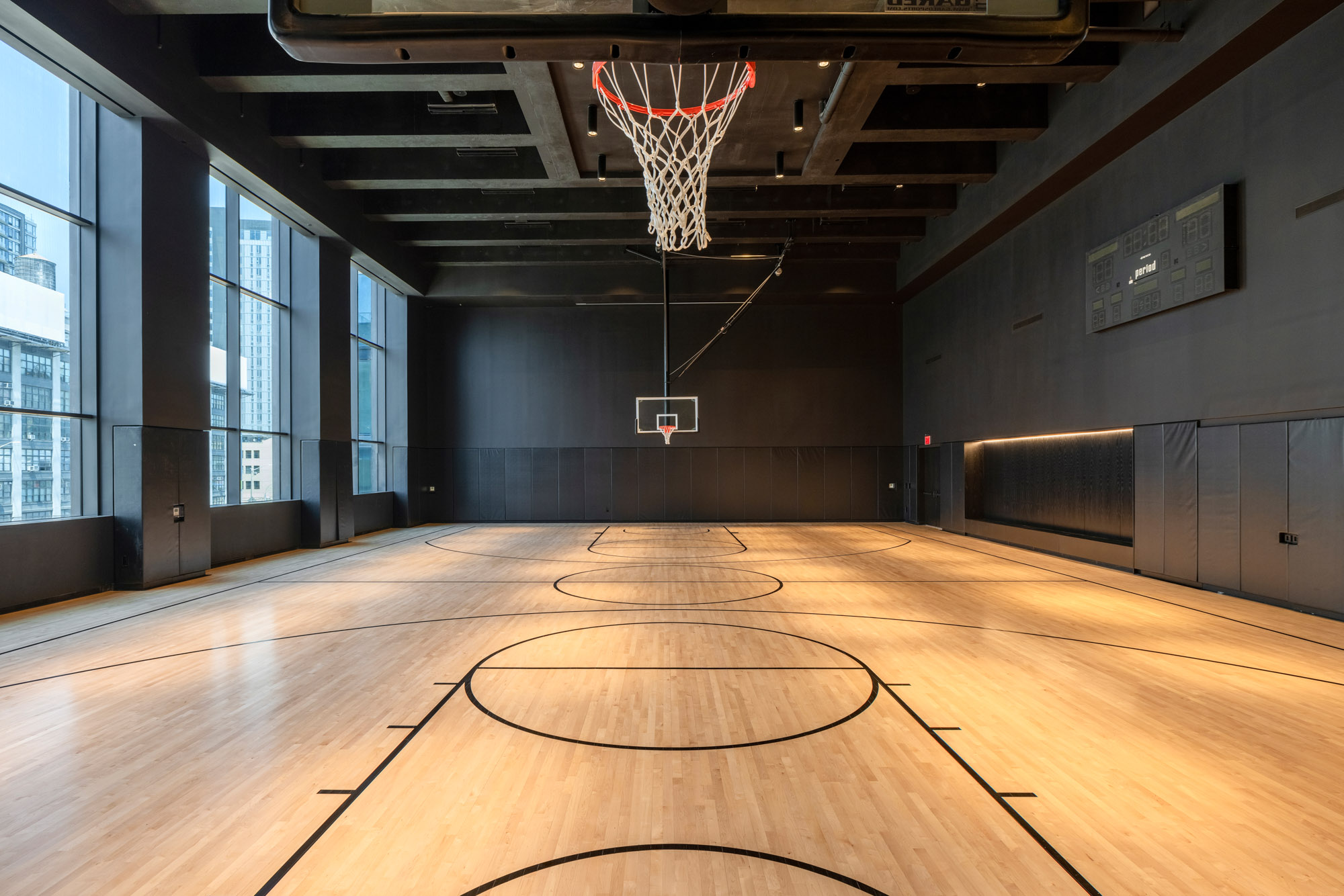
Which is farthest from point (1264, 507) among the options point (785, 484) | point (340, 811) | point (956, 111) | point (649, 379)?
point (649, 379)

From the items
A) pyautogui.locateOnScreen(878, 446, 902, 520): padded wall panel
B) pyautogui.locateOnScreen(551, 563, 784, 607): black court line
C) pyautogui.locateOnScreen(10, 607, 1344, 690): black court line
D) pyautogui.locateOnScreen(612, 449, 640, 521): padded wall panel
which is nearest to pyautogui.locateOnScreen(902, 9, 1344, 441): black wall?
pyautogui.locateOnScreen(10, 607, 1344, 690): black court line

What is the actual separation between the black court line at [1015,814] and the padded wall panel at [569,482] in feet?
45.1

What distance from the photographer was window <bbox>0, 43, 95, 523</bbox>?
701 centimetres

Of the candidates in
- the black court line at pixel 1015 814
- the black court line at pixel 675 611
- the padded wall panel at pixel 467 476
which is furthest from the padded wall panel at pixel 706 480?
the black court line at pixel 1015 814

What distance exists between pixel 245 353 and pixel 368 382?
4728mm

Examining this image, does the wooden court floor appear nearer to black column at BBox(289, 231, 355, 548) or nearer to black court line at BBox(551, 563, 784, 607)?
black court line at BBox(551, 563, 784, 607)

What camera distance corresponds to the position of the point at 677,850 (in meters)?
2.61

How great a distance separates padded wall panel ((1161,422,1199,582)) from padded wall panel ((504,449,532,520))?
510 inches

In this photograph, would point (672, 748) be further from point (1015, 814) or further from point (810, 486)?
point (810, 486)

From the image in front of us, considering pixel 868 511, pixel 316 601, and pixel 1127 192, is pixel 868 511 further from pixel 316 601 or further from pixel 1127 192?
pixel 316 601

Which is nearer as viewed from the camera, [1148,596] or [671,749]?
[671,749]

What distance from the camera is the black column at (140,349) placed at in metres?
8.00

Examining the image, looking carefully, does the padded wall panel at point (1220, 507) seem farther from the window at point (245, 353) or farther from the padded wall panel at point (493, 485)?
the padded wall panel at point (493, 485)

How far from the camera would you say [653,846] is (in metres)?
2.63
